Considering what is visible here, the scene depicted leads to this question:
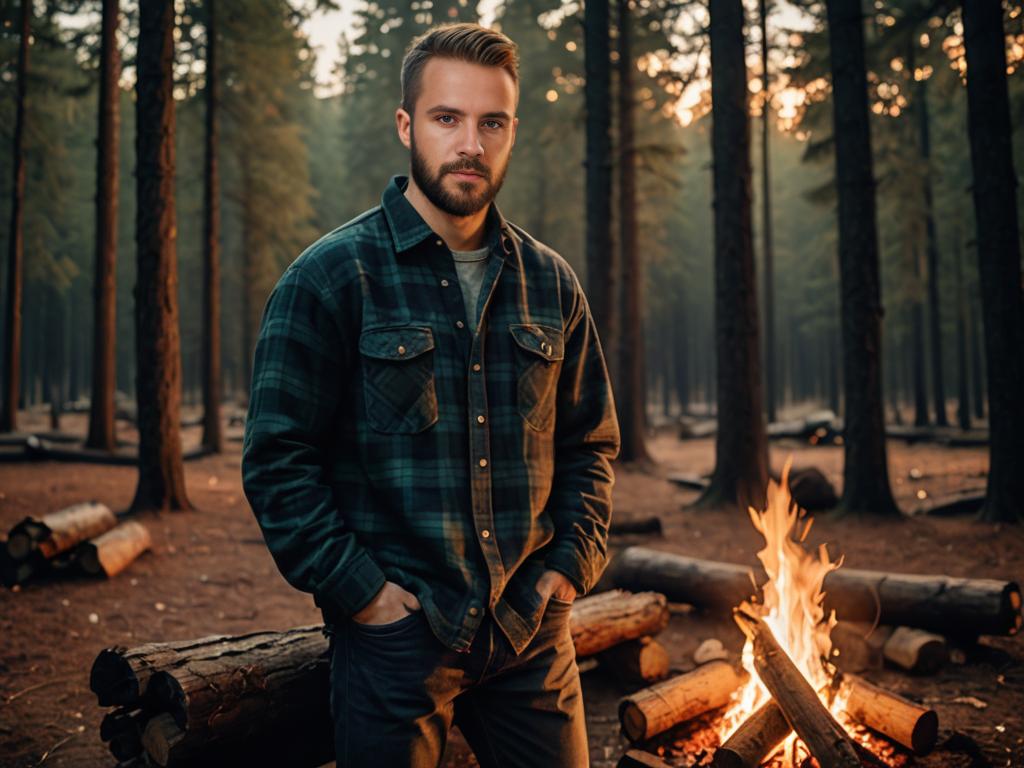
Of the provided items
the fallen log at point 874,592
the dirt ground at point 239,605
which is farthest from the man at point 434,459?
the fallen log at point 874,592

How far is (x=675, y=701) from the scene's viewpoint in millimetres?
4375

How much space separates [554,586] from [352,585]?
2.38 ft

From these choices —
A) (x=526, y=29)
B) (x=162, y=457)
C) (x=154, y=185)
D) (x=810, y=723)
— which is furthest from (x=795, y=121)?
(x=810, y=723)

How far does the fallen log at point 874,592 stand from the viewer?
5.54 m

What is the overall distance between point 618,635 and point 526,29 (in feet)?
82.7

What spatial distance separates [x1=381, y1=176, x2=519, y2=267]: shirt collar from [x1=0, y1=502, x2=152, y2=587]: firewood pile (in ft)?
22.6

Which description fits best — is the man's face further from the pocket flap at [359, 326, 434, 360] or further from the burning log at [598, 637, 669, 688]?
the burning log at [598, 637, 669, 688]

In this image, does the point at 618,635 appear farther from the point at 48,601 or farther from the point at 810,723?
the point at 48,601

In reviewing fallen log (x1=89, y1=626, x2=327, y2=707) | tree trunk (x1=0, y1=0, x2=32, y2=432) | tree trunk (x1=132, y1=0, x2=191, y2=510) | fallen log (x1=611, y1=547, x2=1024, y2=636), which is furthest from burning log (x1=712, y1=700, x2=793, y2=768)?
tree trunk (x1=0, y1=0, x2=32, y2=432)

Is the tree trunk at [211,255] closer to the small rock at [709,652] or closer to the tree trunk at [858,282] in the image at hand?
the tree trunk at [858,282]

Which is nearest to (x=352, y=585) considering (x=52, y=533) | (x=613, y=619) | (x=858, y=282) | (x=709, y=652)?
(x=613, y=619)

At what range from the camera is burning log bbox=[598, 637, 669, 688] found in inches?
218

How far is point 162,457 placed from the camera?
10227 mm

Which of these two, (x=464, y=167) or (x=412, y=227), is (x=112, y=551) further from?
(x=464, y=167)
